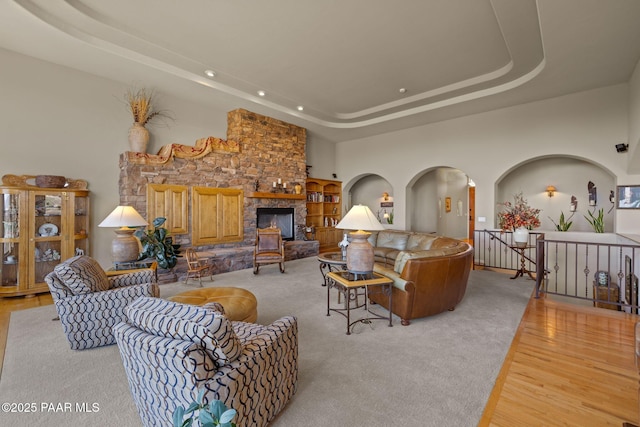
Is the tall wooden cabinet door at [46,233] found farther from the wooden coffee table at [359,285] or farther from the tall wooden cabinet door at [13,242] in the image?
the wooden coffee table at [359,285]

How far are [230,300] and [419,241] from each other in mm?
4159

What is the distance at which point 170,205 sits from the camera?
5781mm

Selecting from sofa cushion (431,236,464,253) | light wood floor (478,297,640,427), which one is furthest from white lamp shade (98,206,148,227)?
sofa cushion (431,236,464,253)

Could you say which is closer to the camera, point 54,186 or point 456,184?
point 54,186

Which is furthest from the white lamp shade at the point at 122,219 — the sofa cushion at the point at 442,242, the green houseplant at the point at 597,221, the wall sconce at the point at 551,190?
the wall sconce at the point at 551,190

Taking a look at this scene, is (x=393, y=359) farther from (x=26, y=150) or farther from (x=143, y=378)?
(x=26, y=150)

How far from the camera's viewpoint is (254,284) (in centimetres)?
514

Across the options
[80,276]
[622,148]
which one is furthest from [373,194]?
[80,276]

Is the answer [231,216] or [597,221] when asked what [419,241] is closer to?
[597,221]

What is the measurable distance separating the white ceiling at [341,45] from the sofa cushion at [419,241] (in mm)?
3027

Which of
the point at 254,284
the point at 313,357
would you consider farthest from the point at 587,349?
the point at 254,284

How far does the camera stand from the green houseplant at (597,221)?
6036 millimetres

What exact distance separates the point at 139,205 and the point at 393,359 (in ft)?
17.0

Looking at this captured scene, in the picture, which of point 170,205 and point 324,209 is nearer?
point 170,205
